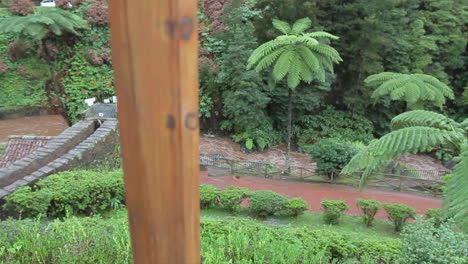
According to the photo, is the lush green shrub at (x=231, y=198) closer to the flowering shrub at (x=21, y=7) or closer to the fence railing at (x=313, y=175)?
the fence railing at (x=313, y=175)

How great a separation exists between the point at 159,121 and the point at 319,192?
8875 mm

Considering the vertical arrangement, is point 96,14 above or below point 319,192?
above

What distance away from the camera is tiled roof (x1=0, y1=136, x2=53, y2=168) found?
7.90 m

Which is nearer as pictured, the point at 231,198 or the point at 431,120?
the point at 431,120

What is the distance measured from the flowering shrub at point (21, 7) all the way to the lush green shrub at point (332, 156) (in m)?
12.3

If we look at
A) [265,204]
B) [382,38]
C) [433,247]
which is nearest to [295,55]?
[382,38]

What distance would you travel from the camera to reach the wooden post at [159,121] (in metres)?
0.75

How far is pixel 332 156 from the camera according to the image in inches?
427

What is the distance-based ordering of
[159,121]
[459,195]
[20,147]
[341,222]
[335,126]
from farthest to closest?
[335,126], [20,147], [341,222], [459,195], [159,121]

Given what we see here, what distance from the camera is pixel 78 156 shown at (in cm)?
588

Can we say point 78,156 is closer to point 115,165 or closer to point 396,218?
point 115,165

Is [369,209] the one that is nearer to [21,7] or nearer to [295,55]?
[295,55]

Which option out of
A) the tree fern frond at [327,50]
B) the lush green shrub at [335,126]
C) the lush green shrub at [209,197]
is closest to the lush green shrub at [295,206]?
the lush green shrub at [209,197]

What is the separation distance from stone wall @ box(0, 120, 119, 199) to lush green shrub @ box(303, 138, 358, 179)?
616 centimetres
